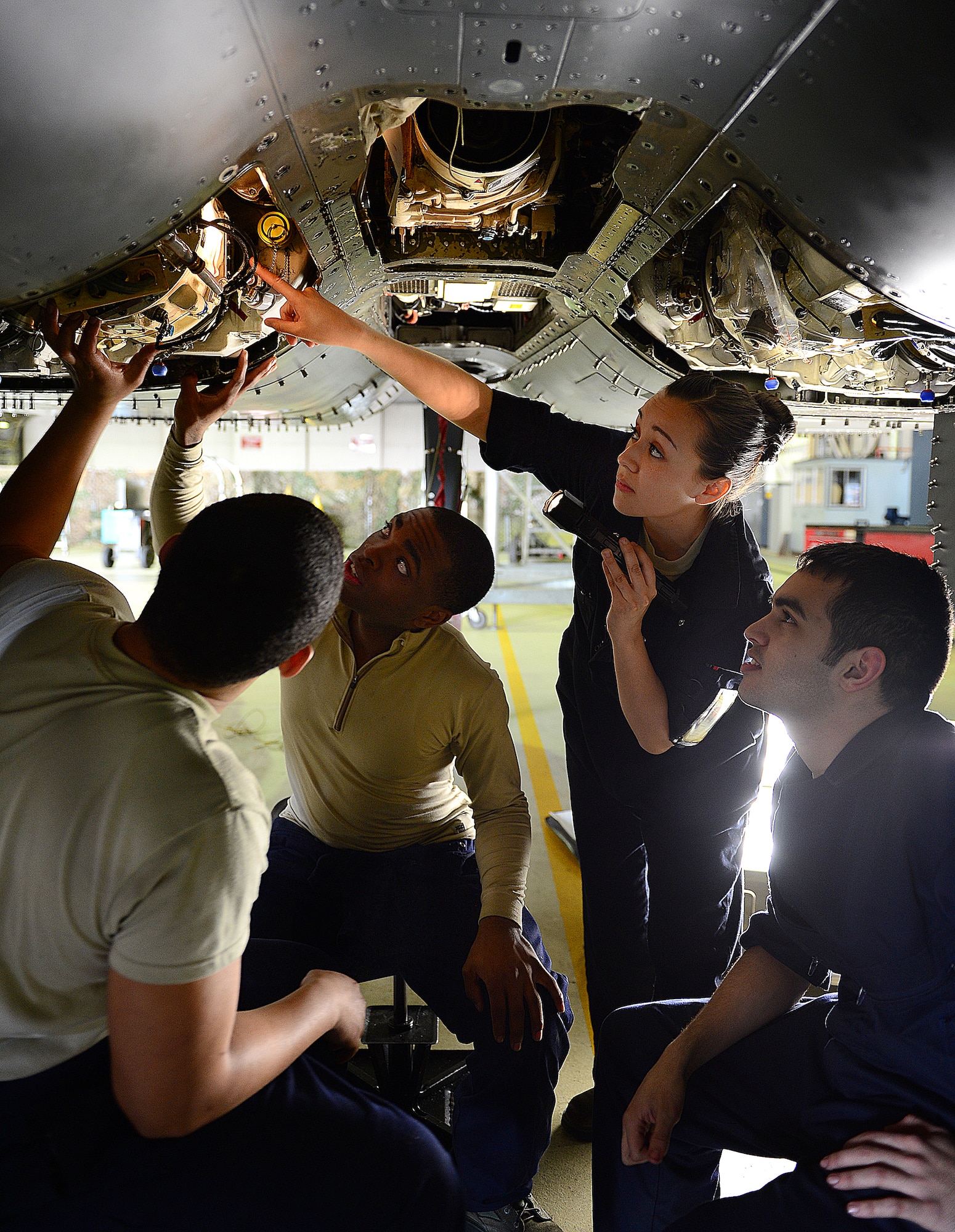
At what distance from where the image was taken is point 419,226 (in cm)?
320

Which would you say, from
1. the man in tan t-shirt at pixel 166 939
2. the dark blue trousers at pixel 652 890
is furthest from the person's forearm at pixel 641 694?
the man in tan t-shirt at pixel 166 939

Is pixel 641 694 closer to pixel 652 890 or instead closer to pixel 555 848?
pixel 652 890

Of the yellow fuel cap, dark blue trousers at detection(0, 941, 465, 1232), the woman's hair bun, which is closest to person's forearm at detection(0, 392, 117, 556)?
dark blue trousers at detection(0, 941, 465, 1232)

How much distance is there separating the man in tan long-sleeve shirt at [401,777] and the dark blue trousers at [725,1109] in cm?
18

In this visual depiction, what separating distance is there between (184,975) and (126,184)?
1.55 meters

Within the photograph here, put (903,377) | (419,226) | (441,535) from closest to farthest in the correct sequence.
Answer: (441,535)
(419,226)
(903,377)

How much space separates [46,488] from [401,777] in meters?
1.03

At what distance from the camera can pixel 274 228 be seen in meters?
2.81

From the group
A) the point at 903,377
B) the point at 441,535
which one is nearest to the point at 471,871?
the point at 441,535

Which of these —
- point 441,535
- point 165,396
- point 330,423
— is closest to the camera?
point 441,535

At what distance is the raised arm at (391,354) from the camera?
6.54 feet

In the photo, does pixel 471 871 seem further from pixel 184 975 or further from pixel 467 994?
pixel 184 975

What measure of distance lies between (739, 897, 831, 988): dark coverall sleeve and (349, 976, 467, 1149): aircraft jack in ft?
3.01

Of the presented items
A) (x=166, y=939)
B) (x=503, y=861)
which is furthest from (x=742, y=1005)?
(x=166, y=939)
